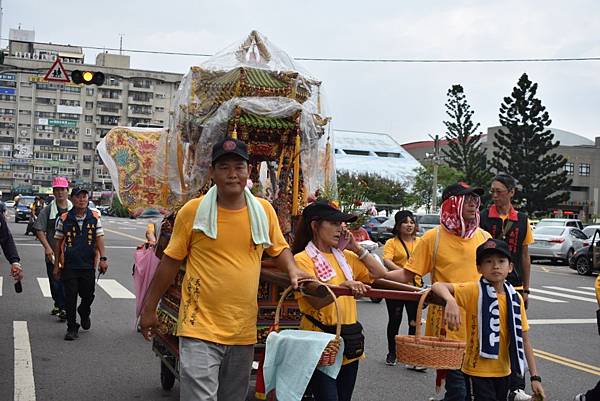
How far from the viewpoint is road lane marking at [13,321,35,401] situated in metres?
6.67

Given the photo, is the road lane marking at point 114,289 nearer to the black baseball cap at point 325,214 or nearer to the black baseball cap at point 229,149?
the black baseball cap at point 325,214

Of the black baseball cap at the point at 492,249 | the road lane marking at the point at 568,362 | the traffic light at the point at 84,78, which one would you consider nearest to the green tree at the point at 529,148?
the traffic light at the point at 84,78

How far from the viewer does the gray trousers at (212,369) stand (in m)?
4.19

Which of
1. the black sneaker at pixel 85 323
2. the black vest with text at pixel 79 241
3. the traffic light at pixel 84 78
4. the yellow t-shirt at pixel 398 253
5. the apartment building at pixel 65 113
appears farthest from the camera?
the apartment building at pixel 65 113

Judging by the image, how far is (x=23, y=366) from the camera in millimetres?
A: 7691

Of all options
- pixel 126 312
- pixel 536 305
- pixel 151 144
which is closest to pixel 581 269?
pixel 536 305

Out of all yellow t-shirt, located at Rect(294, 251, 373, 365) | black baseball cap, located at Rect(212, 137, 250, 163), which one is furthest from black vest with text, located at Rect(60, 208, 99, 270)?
black baseball cap, located at Rect(212, 137, 250, 163)

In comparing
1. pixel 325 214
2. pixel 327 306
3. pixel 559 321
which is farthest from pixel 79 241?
pixel 559 321

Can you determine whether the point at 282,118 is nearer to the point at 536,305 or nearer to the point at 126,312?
the point at 126,312

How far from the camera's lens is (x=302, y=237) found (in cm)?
502

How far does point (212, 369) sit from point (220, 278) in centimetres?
50

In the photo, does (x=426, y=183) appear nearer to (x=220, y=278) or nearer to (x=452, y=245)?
(x=452, y=245)

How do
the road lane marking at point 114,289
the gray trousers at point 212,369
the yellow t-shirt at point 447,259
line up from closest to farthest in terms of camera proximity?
the gray trousers at point 212,369, the yellow t-shirt at point 447,259, the road lane marking at point 114,289

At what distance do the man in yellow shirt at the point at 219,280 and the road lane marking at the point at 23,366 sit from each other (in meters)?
2.75
